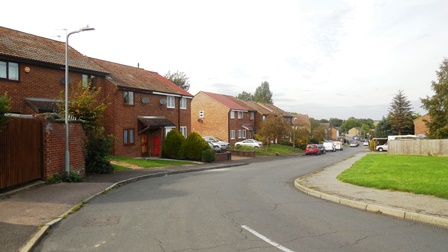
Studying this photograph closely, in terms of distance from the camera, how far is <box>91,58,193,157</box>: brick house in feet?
85.2

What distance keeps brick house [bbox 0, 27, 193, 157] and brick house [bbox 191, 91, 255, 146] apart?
1458 cm

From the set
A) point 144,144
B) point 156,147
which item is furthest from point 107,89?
point 156,147

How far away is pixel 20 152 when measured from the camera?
11.4 metres

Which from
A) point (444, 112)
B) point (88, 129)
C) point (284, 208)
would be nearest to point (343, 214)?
point (284, 208)

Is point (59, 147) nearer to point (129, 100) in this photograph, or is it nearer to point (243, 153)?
point (129, 100)

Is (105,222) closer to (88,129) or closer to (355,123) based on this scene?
(88,129)

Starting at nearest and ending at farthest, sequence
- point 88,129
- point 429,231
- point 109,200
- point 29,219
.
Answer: point 429,231, point 29,219, point 109,200, point 88,129

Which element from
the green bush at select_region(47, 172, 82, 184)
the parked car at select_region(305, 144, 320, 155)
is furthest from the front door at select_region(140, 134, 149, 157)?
the parked car at select_region(305, 144, 320, 155)

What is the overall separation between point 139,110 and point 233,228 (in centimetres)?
2253

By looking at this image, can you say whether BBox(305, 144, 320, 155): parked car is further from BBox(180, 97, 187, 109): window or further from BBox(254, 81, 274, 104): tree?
BBox(254, 81, 274, 104): tree

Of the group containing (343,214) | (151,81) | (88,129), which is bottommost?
(343,214)

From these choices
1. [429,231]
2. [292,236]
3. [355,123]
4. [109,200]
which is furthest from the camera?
[355,123]

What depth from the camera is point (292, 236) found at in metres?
6.42

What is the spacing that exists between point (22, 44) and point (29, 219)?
659 inches
